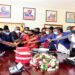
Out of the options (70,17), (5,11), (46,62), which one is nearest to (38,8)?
(5,11)

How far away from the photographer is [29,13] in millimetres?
6090

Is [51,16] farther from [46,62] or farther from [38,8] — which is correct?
[46,62]

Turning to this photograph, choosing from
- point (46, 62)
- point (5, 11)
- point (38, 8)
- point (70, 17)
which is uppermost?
point (38, 8)

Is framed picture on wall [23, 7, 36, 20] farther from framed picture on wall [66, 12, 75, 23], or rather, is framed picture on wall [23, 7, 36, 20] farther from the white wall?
framed picture on wall [66, 12, 75, 23]

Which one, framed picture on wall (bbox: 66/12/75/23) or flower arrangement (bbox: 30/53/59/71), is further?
framed picture on wall (bbox: 66/12/75/23)

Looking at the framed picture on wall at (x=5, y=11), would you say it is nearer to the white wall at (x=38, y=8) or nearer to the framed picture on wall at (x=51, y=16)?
the white wall at (x=38, y=8)

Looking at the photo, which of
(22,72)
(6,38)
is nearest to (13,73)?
(22,72)

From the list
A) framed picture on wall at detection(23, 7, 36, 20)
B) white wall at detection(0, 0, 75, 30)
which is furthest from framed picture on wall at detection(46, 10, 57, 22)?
framed picture on wall at detection(23, 7, 36, 20)

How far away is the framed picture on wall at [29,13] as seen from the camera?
6059 millimetres

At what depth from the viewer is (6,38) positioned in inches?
157

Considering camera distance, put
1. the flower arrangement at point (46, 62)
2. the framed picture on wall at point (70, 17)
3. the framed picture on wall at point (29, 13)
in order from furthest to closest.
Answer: the framed picture on wall at point (70, 17) < the framed picture on wall at point (29, 13) < the flower arrangement at point (46, 62)

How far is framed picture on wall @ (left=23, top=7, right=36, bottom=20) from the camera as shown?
606cm

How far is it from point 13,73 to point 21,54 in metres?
0.42

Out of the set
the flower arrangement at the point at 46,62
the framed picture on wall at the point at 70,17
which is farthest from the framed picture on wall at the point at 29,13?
the flower arrangement at the point at 46,62
